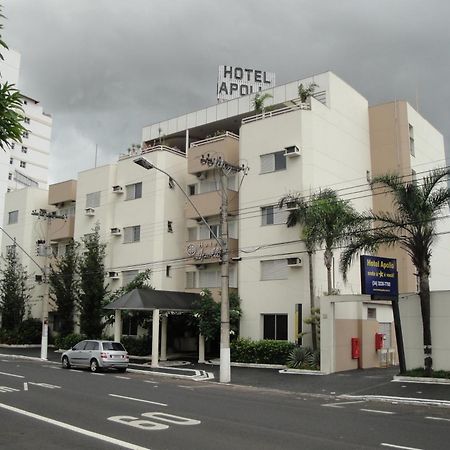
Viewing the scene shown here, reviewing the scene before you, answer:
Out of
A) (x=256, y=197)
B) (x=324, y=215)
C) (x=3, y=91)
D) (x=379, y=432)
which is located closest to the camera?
(x=3, y=91)

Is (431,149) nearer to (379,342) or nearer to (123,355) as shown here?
(379,342)

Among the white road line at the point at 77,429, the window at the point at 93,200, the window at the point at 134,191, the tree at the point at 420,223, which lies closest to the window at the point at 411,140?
the tree at the point at 420,223

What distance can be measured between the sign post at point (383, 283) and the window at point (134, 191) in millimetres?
20394

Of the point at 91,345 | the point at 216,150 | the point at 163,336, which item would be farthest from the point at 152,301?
the point at 216,150

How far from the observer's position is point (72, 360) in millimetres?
27656

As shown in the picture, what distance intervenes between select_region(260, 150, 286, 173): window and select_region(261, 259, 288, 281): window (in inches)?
207

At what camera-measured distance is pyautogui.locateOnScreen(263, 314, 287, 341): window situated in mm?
29781

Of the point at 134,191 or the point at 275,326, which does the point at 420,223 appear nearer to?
the point at 275,326

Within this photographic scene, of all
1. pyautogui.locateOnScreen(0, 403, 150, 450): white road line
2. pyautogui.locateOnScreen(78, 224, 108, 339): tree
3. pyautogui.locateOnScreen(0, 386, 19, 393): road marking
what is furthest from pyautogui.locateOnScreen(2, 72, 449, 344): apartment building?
pyautogui.locateOnScreen(0, 403, 150, 450): white road line

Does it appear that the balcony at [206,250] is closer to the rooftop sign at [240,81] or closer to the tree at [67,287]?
the tree at [67,287]

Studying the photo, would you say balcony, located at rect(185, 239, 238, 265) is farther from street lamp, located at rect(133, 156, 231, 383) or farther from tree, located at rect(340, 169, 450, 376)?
tree, located at rect(340, 169, 450, 376)

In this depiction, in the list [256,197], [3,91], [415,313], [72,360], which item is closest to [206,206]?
[256,197]

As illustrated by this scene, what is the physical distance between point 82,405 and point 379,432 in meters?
7.18

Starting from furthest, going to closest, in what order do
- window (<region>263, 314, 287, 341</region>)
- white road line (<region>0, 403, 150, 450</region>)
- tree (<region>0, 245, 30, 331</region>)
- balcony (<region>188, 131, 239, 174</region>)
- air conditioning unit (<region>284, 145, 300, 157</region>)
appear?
tree (<region>0, 245, 30, 331</region>) < balcony (<region>188, 131, 239, 174</region>) < air conditioning unit (<region>284, 145, 300, 157</region>) < window (<region>263, 314, 287, 341</region>) < white road line (<region>0, 403, 150, 450</region>)
